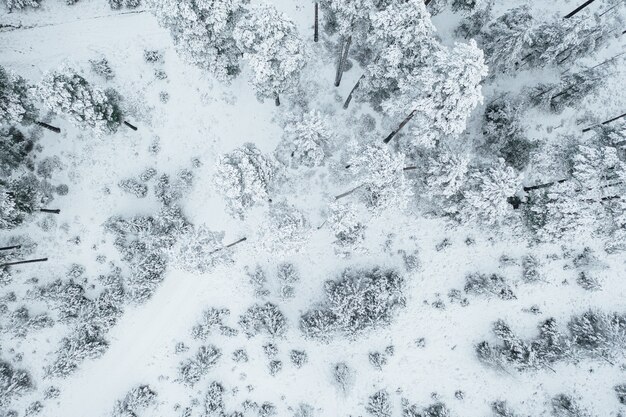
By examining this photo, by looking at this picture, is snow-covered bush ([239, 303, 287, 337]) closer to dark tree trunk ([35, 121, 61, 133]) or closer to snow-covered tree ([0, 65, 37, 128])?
dark tree trunk ([35, 121, 61, 133])

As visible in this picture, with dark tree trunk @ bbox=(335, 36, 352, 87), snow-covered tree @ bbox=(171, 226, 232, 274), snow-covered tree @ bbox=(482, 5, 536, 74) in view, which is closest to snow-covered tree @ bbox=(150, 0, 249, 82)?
dark tree trunk @ bbox=(335, 36, 352, 87)

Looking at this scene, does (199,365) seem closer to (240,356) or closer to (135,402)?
(240,356)

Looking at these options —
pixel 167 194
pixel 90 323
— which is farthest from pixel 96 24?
pixel 90 323

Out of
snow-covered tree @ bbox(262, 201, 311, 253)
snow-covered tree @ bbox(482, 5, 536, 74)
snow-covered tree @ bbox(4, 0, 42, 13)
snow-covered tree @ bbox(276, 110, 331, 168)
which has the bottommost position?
snow-covered tree @ bbox(262, 201, 311, 253)

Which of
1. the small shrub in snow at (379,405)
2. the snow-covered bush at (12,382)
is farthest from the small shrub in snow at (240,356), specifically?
the snow-covered bush at (12,382)

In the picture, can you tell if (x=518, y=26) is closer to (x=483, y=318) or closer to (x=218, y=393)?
(x=483, y=318)
